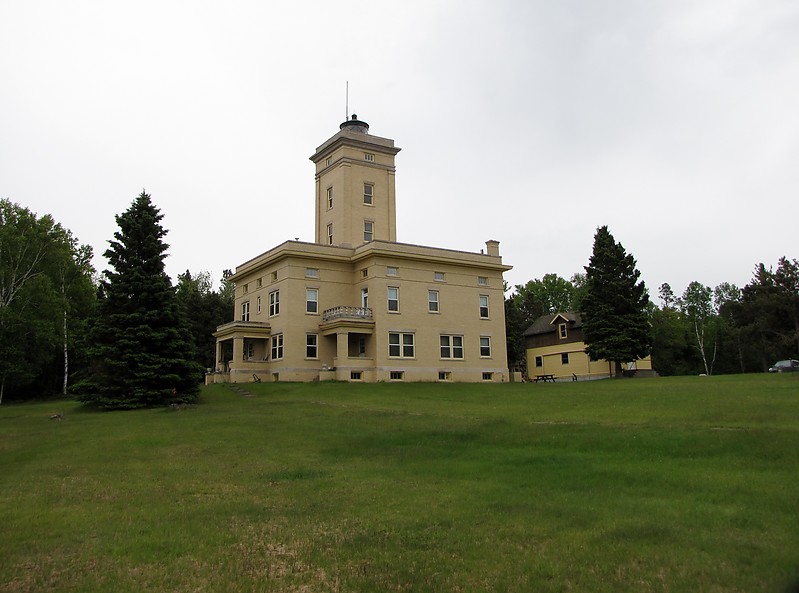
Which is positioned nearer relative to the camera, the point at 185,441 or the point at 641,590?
the point at 641,590

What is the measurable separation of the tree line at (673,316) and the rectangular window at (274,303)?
76.8 feet

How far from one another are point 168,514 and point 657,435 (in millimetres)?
10069

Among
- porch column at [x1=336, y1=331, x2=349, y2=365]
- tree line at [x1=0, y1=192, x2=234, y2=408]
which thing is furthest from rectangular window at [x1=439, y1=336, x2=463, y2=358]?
tree line at [x1=0, y1=192, x2=234, y2=408]

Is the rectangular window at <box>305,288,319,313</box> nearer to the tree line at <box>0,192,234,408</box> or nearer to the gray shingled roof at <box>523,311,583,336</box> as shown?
the tree line at <box>0,192,234,408</box>

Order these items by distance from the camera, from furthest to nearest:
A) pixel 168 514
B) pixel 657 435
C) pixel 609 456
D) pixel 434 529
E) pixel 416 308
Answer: pixel 416 308 → pixel 657 435 → pixel 609 456 → pixel 168 514 → pixel 434 529

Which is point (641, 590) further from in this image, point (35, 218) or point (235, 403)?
point (35, 218)

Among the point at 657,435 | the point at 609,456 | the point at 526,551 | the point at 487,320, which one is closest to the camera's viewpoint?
the point at 526,551

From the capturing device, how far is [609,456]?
505 inches

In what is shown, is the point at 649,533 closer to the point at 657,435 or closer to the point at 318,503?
the point at 318,503

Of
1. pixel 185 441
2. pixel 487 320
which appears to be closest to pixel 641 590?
pixel 185 441

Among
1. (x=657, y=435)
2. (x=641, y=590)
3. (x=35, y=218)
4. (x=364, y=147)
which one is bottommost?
(x=641, y=590)

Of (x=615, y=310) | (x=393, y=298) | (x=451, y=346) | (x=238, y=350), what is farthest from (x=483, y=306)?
(x=238, y=350)

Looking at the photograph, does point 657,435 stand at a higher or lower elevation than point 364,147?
lower

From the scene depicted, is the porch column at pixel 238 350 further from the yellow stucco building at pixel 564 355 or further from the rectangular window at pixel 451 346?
the yellow stucco building at pixel 564 355
